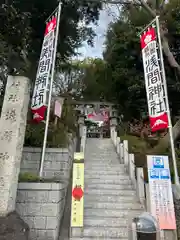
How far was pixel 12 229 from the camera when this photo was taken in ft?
10.8

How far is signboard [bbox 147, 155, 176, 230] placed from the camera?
4.23 meters

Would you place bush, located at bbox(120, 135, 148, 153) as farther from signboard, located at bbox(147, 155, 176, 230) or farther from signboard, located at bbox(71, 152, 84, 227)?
signboard, located at bbox(71, 152, 84, 227)

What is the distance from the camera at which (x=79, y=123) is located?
42.3ft

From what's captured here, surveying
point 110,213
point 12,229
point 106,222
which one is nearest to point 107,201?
point 110,213

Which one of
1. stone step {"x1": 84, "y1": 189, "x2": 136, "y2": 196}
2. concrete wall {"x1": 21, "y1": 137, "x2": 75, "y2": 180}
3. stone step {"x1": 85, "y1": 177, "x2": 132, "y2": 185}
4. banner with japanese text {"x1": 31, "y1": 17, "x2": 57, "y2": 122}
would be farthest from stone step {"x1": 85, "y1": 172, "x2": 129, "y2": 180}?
banner with japanese text {"x1": 31, "y1": 17, "x2": 57, "y2": 122}

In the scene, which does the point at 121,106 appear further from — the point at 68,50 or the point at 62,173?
the point at 62,173

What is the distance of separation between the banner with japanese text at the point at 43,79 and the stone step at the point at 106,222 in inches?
106

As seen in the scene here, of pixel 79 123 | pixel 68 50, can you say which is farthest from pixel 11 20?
pixel 79 123

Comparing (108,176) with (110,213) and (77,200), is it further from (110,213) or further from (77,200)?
(77,200)

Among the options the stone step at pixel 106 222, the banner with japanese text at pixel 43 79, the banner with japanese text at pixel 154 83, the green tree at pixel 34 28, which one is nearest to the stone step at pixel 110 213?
the stone step at pixel 106 222

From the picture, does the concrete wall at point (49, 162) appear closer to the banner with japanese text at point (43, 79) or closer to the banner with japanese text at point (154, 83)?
the banner with japanese text at point (43, 79)

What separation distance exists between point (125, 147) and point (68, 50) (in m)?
5.34

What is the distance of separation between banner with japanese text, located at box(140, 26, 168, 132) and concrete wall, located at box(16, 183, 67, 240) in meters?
3.20

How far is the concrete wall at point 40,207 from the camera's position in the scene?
4066 millimetres
